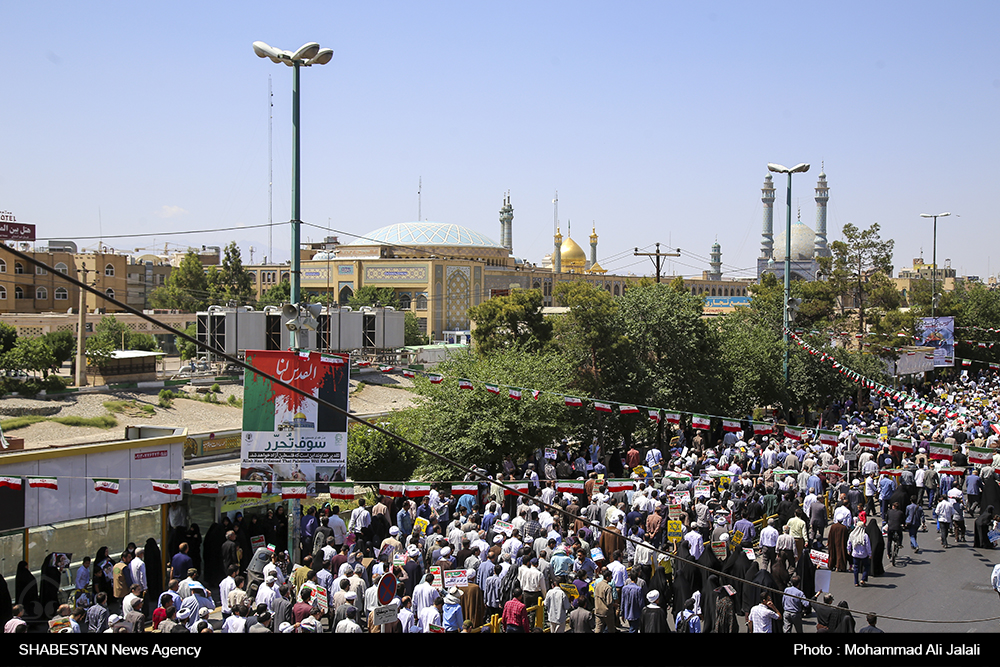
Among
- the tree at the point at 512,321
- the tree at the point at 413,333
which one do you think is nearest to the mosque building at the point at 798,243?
the tree at the point at 413,333

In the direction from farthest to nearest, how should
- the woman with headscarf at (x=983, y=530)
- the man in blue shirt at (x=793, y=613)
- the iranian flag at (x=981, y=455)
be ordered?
the iranian flag at (x=981, y=455)
the woman with headscarf at (x=983, y=530)
the man in blue shirt at (x=793, y=613)

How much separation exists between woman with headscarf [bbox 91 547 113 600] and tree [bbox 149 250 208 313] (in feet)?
213

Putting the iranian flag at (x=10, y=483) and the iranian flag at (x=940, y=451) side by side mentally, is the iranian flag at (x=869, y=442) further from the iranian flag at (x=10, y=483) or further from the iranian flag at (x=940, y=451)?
the iranian flag at (x=10, y=483)

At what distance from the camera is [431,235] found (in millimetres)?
82688

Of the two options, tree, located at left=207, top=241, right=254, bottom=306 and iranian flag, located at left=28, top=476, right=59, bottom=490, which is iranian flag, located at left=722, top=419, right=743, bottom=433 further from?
tree, located at left=207, top=241, right=254, bottom=306

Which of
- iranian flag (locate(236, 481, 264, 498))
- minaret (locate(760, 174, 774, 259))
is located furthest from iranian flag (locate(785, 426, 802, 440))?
minaret (locate(760, 174, 774, 259))

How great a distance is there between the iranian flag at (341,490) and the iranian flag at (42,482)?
3.59 meters

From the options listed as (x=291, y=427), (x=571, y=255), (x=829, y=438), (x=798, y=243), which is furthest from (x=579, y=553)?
(x=798, y=243)

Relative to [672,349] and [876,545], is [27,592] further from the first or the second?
[672,349]

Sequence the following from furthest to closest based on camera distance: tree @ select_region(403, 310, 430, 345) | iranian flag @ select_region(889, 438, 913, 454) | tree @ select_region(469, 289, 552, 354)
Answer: tree @ select_region(403, 310, 430, 345), tree @ select_region(469, 289, 552, 354), iranian flag @ select_region(889, 438, 913, 454)

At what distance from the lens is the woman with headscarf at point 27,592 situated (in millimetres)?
10148

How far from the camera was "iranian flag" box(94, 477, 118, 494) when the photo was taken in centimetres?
1128

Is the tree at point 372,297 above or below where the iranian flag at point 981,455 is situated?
above
